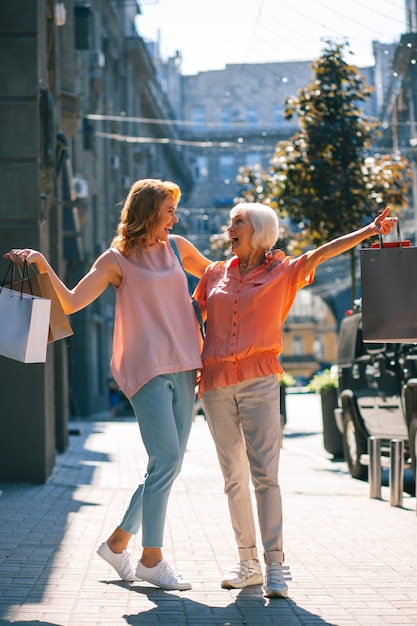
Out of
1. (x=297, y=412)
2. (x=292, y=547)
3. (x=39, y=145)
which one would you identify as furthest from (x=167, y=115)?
(x=292, y=547)

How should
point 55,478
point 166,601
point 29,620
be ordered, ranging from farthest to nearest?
point 55,478, point 166,601, point 29,620

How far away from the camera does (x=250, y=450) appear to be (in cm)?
597

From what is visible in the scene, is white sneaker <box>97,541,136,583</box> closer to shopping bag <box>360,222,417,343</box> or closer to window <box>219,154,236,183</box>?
shopping bag <box>360,222,417,343</box>

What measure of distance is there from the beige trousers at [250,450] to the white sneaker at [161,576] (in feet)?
1.18

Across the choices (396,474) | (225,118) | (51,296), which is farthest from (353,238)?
(225,118)

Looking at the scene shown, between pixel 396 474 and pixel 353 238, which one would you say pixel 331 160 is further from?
pixel 353 238

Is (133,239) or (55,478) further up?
(133,239)

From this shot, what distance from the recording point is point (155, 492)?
5.83 metres

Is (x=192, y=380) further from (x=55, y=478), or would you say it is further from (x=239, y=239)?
(x=55, y=478)

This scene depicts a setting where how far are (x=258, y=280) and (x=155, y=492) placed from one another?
118 cm

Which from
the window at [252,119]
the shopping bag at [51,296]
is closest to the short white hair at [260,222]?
the shopping bag at [51,296]

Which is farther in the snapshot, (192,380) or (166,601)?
(192,380)

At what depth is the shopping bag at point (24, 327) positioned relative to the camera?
18.3 feet

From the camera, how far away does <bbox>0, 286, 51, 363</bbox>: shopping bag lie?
18.3 feet
